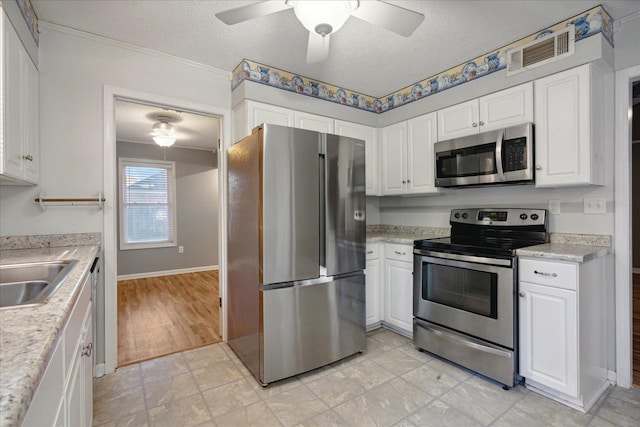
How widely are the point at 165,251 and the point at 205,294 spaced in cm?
178

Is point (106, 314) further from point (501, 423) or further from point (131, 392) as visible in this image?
point (501, 423)

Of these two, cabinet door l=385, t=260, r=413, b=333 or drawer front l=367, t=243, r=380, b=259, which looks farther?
drawer front l=367, t=243, r=380, b=259

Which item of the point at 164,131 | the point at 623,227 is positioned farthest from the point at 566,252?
the point at 164,131

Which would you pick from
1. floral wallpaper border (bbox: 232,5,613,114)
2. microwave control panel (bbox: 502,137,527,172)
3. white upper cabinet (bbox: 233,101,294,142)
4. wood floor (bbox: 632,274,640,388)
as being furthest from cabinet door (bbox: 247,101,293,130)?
wood floor (bbox: 632,274,640,388)

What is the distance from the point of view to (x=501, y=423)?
173 centimetres

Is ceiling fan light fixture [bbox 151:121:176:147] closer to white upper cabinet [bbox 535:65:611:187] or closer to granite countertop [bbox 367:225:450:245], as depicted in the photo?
granite countertop [bbox 367:225:450:245]

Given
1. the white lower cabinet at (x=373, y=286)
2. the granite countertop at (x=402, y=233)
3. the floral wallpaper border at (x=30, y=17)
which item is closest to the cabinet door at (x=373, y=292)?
the white lower cabinet at (x=373, y=286)

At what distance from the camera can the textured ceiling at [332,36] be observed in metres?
1.93

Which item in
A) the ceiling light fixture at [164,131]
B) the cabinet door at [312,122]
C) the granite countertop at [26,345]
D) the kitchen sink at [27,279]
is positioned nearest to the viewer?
the granite countertop at [26,345]

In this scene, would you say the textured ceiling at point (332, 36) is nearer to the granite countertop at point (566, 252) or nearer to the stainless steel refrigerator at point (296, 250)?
the stainless steel refrigerator at point (296, 250)

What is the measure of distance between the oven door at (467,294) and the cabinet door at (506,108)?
1.08 metres

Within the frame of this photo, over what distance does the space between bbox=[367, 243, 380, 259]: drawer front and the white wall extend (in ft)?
7.17

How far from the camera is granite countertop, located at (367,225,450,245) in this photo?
9.49 ft

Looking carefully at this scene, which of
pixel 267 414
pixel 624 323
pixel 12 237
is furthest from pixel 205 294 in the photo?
pixel 624 323
